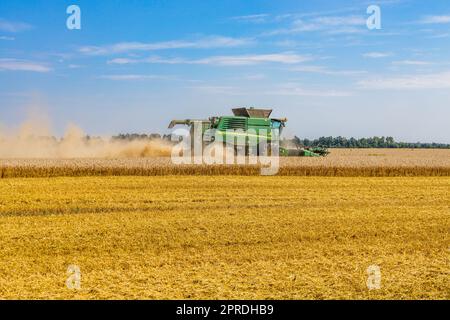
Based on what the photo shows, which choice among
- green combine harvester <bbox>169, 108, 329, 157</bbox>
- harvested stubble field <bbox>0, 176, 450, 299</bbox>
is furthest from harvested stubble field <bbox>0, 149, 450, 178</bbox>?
harvested stubble field <bbox>0, 176, 450, 299</bbox>

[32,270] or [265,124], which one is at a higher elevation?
[265,124]

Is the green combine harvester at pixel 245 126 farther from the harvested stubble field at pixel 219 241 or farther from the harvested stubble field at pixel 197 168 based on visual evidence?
the harvested stubble field at pixel 219 241

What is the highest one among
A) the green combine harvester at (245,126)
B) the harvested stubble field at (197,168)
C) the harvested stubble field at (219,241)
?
the green combine harvester at (245,126)

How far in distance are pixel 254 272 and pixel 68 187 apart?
1028 centimetres

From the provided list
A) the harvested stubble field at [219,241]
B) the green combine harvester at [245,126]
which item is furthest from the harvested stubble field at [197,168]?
the harvested stubble field at [219,241]

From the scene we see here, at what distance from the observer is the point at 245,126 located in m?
24.8

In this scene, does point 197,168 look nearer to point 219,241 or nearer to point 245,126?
point 245,126

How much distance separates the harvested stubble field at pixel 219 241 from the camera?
7.29 m

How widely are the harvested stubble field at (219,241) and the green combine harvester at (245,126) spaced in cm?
685

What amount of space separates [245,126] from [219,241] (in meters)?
15.2

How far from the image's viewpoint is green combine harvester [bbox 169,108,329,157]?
79.3 ft

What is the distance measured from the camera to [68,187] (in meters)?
16.9
